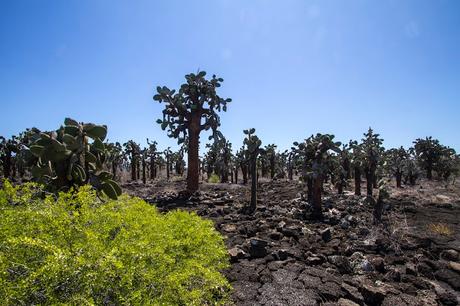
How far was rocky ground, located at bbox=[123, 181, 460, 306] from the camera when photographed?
28.3 feet

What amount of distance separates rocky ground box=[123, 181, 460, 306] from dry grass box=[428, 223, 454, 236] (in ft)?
0.13

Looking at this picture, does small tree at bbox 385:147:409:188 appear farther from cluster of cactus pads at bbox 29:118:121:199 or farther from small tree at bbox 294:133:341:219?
cluster of cactus pads at bbox 29:118:121:199

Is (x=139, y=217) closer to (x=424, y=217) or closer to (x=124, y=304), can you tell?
(x=124, y=304)

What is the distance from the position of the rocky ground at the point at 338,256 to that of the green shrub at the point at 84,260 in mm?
3261

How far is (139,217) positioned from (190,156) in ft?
56.4

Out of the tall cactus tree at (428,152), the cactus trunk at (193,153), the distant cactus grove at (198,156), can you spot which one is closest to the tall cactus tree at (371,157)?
the distant cactus grove at (198,156)

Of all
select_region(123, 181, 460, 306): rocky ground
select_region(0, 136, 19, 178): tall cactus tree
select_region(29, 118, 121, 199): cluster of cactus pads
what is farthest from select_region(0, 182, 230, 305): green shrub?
select_region(0, 136, 19, 178): tall cactus tree

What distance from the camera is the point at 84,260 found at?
4012 millimetres

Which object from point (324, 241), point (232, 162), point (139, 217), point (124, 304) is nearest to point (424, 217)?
point (324, 241)

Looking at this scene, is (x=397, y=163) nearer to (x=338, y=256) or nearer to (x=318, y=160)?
(x=318, y=160)

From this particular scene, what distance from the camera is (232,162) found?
47.6m

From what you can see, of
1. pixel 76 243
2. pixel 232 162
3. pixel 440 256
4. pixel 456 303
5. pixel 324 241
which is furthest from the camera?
pixel 232 162

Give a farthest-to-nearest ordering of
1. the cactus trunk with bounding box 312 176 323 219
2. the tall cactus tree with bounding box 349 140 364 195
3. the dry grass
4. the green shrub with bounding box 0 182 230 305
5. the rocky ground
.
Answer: the tall cactus tree with bounding box 349 140 364 195 → the cactus trunk with bounding box 312 176 323 219 → the dry grass → the rocky ground → the green shrub with bounding box 0 182 230 305

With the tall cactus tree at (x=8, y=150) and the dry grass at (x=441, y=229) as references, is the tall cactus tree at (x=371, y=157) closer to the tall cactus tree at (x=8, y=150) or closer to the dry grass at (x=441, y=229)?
the dry grass at (x=441, y=229)
